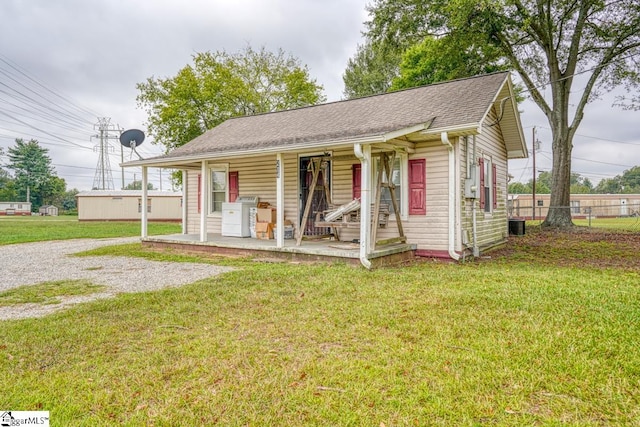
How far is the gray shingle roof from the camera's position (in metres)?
6.86

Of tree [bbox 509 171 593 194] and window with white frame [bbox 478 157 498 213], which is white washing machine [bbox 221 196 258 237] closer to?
window with white frame [bbox 478 157 498 213]

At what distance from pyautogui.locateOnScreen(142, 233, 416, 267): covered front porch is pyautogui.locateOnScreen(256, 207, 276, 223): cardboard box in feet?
2.02

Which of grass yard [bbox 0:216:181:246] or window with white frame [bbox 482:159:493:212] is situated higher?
window with white frame [bbox 482:159:493:212]

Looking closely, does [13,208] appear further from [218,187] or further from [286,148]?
[286,148]

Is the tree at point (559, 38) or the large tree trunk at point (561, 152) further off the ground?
the tree at point (559, 38)

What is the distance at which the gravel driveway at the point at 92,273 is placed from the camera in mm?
4492

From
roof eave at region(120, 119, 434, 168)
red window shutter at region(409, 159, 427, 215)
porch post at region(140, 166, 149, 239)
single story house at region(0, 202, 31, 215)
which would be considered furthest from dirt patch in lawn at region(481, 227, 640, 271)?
single story house at region(0, 202, 31, 215)

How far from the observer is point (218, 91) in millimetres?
21953

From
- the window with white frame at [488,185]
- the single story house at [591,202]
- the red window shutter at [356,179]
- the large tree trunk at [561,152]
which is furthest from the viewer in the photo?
the single story house at [591,202]

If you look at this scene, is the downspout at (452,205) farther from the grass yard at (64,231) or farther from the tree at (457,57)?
the grass yard at (64,231)

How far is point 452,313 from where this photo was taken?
11.9 feet

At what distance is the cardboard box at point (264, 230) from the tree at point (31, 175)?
6055 cm

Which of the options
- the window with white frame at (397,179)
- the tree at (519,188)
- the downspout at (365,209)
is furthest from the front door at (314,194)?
the tree at (519,188)

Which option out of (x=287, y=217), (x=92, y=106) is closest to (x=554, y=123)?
(x=287, y=217)
